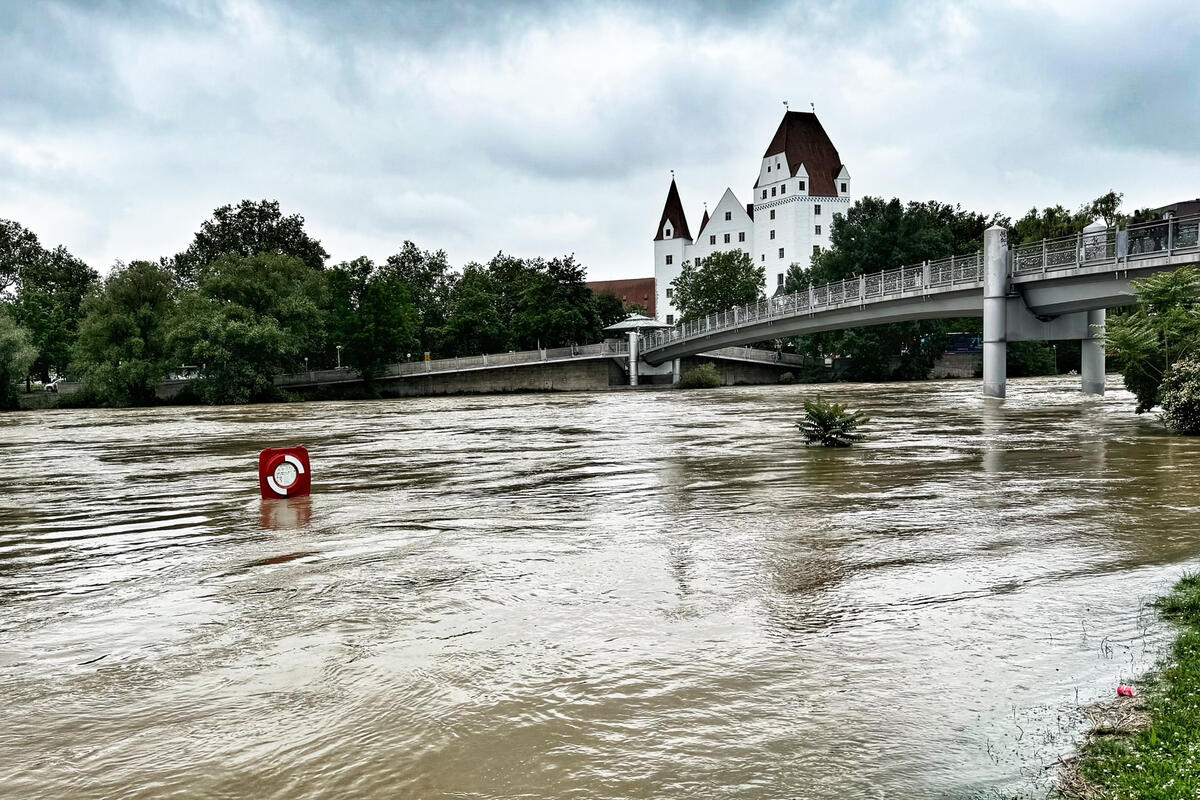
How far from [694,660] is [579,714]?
956 millimetres

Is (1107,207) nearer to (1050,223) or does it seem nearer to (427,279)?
(1050,223)

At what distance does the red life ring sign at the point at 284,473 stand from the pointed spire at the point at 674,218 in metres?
115

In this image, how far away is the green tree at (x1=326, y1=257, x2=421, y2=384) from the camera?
65562 mm

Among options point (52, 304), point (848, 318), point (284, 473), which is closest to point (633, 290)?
point (52, 304)

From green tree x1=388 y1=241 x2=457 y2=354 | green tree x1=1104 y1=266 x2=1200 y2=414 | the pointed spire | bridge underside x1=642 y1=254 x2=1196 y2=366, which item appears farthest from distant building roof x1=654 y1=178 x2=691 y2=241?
green tree x1=1104 y1=266 x2=1200 y2=414

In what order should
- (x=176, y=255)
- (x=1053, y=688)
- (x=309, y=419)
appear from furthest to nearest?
(x=176, y=255)
(x=309, y=419)
(x=1053, y=688)

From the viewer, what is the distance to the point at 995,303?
121 ft

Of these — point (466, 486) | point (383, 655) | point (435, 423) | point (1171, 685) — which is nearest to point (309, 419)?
point (435, 423)

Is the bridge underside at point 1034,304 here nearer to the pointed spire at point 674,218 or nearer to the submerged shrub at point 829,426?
the submerged shrub at point 829,426

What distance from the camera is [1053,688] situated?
4.63 metres

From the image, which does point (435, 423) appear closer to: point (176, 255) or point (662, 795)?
point (662, 795)

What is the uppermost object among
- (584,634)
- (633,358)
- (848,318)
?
(848,318)

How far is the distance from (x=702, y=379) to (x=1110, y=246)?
39331 mm

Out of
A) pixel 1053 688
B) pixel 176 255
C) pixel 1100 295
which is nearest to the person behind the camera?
pixel 1053 688
